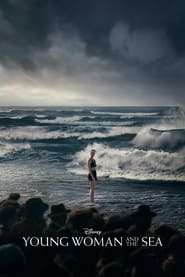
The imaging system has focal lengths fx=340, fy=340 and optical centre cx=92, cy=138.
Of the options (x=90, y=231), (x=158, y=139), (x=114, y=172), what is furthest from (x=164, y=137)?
(x=90, y=231)

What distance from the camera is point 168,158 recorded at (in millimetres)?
5660

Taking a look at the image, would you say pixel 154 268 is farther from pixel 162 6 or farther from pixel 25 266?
pixel 162 6

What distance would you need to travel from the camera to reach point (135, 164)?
244 inches

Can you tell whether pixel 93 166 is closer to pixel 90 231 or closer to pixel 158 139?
pixel 90 231

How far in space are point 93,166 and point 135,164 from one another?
1.52 m

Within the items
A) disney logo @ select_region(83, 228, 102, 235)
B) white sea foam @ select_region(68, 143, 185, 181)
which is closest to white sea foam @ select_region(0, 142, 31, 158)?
white sea foam @ select_region(68, 143, 185, 181)

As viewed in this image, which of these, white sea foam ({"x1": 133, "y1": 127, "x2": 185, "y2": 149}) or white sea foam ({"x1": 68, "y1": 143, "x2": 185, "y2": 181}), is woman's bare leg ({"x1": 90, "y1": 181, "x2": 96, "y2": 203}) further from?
white sea foam ({"x1": 133, "y1": 127, "x2": 185, "y2": 149})

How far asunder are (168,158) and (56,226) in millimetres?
2522

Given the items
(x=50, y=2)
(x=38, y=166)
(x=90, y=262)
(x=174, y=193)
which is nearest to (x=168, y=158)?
(x=174, y=193)

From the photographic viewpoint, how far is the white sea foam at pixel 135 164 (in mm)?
5477

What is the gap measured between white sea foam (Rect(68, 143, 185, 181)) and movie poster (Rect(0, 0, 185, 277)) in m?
0.02

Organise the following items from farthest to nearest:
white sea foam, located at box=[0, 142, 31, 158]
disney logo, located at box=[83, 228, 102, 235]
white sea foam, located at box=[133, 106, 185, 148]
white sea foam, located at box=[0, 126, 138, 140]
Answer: white sea foam, located at box=[0, 126, 138, 140], white sea foam, located at box=[0, 142, 31, 158], white sea foam, located at box=[133, 106, 185, 148], disney logo, located at box=[83, 228, 102, 235]

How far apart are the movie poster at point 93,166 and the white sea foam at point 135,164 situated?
1.0 inches

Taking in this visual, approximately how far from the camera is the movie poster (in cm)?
353
